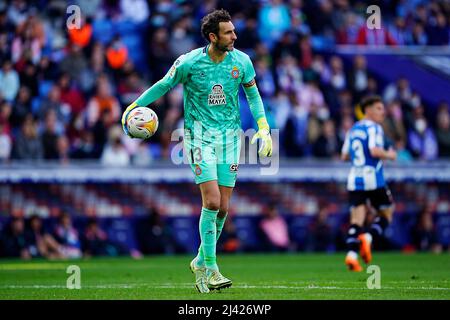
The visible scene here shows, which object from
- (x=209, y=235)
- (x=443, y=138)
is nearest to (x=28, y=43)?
(x=443, y=138)

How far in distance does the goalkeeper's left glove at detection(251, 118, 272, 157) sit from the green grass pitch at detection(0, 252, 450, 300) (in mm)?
1454

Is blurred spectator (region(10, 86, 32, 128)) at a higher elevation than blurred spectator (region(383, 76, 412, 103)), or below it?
below

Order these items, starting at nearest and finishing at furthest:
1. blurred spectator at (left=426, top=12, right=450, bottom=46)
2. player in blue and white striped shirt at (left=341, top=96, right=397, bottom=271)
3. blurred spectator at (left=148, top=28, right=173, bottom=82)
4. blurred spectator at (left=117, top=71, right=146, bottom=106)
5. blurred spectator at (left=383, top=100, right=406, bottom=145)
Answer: player in blue and white striped shirt at (left=341, top=96, right=397, bottom=271) → blurred spectator at (left=117, top=71, right=146, bottom=106) → blurred spectator at (left=383, top=100, right=406, bottom=145) → blurred spectator at (left=148, top=28, right=173, bottom=82) → blurred spectator at (left=426, top=12, right=450, bottom=46)

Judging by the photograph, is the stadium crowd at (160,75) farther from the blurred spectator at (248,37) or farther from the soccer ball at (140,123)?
the soccer ball at (140,123)

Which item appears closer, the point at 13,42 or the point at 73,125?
the point at 73,125

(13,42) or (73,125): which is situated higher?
(13,42)

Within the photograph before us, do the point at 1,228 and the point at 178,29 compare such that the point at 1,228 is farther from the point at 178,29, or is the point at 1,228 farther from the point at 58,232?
the point at 178,29

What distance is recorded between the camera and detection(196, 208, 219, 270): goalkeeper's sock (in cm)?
1028

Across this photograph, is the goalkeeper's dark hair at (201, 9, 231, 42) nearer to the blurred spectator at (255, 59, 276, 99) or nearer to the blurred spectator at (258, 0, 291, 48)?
the blurred spectator at (255, 59, 276, 99)

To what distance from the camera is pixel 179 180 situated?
69.3 feet

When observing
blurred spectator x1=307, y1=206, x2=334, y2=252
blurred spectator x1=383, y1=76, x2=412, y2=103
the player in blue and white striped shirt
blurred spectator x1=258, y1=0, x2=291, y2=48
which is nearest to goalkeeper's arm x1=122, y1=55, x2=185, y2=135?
the player in blue and white striped shirt
